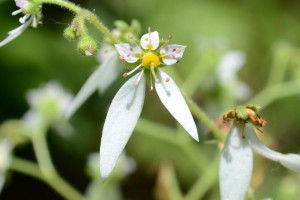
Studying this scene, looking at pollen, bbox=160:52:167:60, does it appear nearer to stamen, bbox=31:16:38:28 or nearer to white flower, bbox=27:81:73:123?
stamen, bbox=31:16:38:28

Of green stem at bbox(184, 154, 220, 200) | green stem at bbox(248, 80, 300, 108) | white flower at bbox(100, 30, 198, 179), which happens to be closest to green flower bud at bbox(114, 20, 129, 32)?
white flower at bbox(100, 30, 198, 179)

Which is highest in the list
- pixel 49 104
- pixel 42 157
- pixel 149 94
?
pixel 49 104

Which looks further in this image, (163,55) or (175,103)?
(163,55)

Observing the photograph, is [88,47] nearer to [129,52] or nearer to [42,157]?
[129,52]

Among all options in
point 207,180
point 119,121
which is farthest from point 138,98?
point 207,180

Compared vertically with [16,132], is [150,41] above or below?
above

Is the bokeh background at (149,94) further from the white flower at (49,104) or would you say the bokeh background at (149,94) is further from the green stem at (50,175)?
the green stem at (50,175)

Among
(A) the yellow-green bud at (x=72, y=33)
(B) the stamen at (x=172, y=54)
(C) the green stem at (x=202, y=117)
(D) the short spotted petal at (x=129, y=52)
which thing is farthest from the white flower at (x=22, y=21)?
(C) the green stem at (x=202, y=117)
